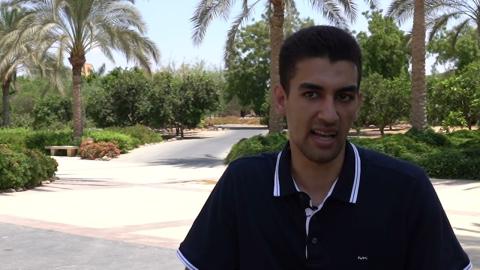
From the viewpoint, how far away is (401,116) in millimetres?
31812

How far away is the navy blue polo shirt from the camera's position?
1.64 metres

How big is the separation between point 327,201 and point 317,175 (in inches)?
3.1

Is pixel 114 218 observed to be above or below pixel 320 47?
below

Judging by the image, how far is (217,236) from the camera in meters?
1.78

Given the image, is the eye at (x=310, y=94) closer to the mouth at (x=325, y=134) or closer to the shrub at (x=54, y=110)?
the mouth at (x=325, y=134)

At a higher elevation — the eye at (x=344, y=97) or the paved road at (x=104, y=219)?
the eye at (x=344, y=97)

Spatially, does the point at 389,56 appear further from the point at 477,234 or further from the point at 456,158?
the point at 477,234

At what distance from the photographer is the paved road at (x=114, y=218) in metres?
7.08

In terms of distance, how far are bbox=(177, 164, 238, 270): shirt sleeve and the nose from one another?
31cm

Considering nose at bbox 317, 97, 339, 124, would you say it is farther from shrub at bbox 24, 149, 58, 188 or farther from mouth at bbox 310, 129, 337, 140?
shrub at bbox 24, 149, 58, 188

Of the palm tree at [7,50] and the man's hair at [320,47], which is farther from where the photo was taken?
the palm tree at [7,50]

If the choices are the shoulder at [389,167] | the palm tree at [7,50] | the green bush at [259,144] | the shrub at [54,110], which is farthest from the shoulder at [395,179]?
the shrub at [54,110]

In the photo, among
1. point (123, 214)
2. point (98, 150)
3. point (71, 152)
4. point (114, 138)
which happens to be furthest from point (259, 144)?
point (71, 152)

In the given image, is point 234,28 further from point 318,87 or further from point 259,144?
point 318,87
